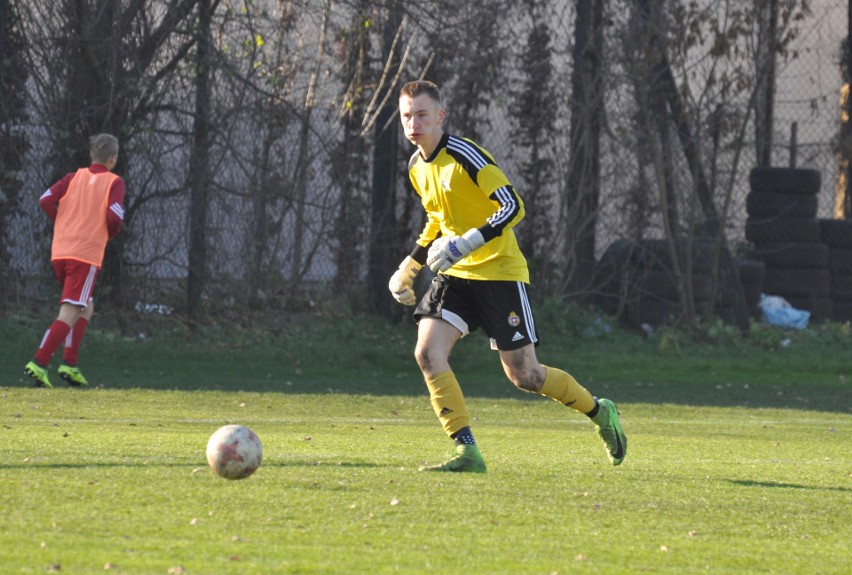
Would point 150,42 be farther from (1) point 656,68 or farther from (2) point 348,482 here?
(2) point 348,482

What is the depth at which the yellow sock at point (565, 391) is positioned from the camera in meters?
7.25

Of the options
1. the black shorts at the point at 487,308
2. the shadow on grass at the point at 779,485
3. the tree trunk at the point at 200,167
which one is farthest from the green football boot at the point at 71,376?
the shadow on grass at the point at 779,485

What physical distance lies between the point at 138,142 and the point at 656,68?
561 centimetres

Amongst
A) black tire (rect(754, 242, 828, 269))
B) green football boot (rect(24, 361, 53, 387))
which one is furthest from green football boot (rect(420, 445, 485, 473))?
black tire (rect(754, 242, 828, 269))

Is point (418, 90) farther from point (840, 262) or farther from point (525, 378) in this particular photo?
point (840, 262)

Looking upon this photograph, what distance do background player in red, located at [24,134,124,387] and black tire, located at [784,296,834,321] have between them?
9546 mm

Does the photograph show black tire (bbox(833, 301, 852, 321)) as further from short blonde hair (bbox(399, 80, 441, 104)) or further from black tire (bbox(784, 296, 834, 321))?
short blonde hair (bbox(399, 80, 441, 104))

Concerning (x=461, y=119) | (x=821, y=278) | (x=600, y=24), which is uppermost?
(x=600, y=24)

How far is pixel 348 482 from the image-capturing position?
20.1ft

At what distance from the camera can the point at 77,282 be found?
37.8 ft

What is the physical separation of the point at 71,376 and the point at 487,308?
212 inches

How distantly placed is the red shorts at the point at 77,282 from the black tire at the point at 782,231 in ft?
29.2

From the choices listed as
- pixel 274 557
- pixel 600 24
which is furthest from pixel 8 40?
pixel 274 557

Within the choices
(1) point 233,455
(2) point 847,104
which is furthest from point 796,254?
(1) point 233,455
